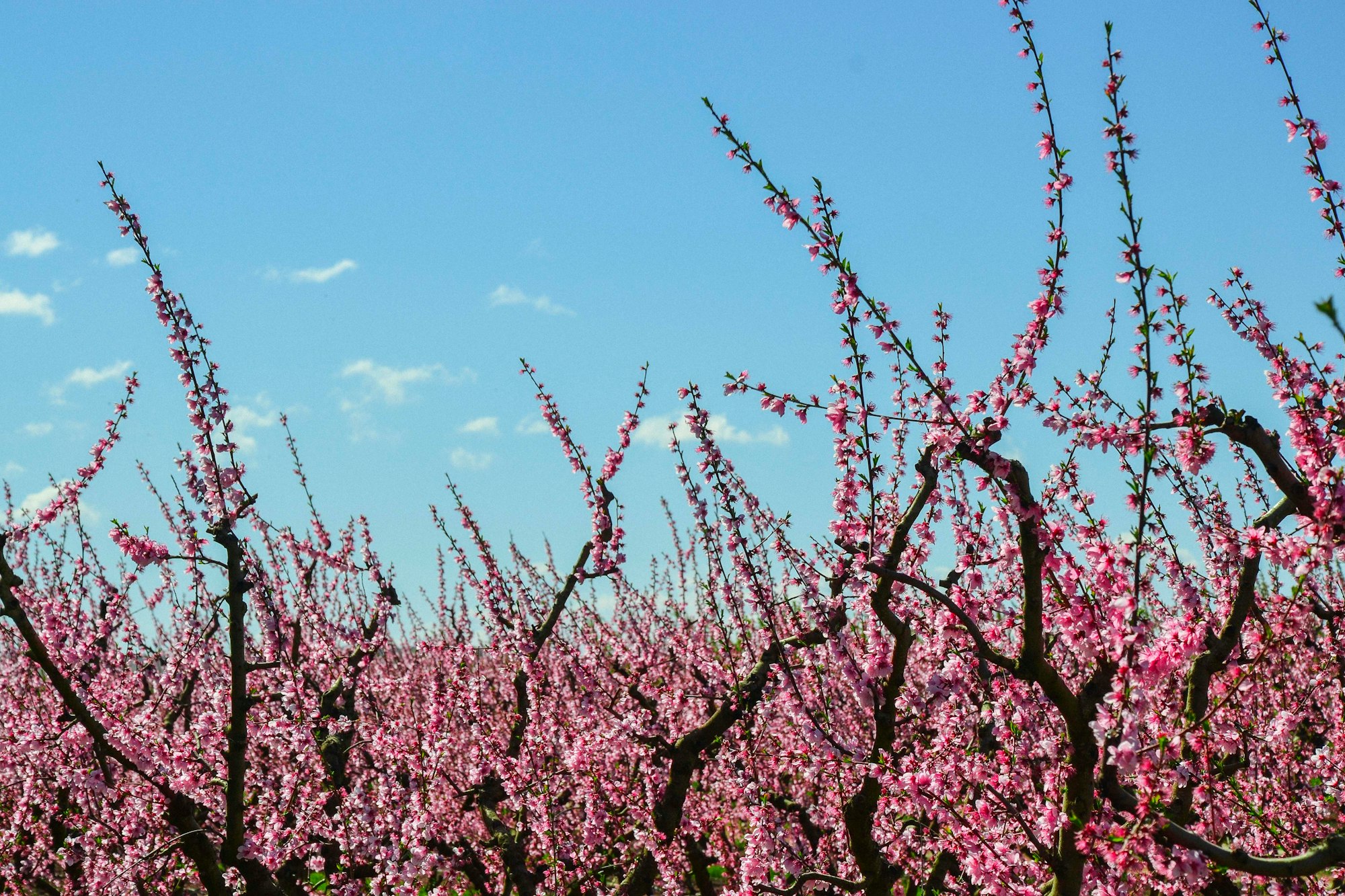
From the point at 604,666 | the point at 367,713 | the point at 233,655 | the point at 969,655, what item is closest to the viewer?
the point at 969,655

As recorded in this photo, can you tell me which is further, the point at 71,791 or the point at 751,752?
the point at 71,791

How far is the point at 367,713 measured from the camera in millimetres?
12344

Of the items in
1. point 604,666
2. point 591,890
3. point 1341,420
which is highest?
point 604,666

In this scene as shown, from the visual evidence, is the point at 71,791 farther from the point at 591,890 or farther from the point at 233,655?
the point at 233,655

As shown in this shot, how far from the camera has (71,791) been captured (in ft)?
31.9

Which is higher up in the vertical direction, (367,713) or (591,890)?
(367,713)

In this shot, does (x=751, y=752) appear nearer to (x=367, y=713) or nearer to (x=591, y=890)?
(x=591, y=890)

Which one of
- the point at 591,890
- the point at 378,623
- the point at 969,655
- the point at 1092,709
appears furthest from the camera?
the point at 378,623

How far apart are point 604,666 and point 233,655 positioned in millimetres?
4607

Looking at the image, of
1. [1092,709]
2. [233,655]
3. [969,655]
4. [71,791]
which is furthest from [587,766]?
[71,791]

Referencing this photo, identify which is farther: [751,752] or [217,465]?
[751,752]

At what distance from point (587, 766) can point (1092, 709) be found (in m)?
4.98

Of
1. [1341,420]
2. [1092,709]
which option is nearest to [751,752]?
[1092,709]

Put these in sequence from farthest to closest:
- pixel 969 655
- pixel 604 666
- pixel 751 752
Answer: pixel 604 666, pixel 751 752, pixel 969 655
